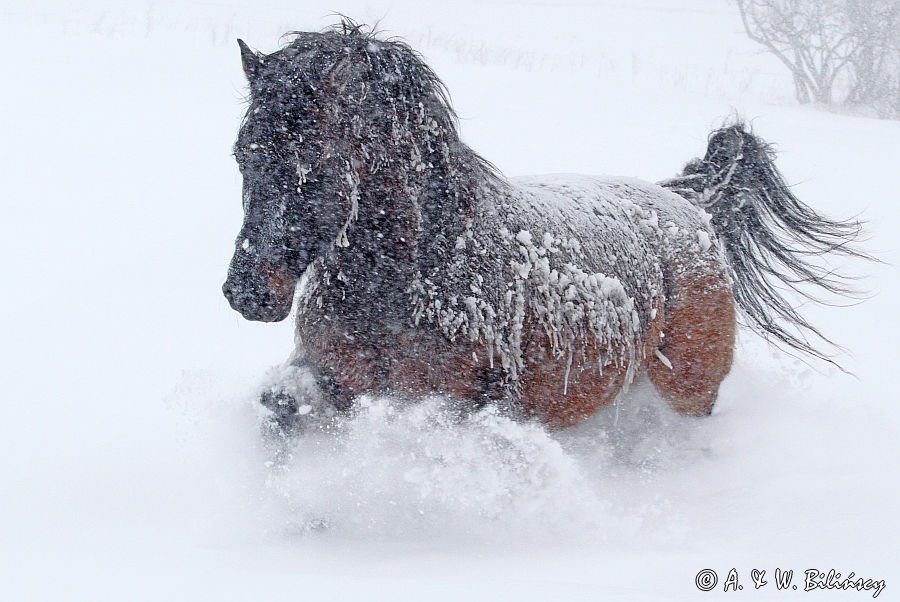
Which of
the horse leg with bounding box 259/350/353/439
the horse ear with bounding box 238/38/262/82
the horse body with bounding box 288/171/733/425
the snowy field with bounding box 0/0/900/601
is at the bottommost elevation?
the snowy field with bounding box 0/0/900/601

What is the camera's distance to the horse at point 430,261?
2410 millimetres

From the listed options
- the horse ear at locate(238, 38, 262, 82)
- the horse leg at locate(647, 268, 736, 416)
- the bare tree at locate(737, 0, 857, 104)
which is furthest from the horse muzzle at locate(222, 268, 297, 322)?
the bare tree at locate(737, 0, 857, 104)

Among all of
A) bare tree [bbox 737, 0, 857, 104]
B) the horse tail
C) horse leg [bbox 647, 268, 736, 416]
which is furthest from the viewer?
bare tree [bbox 737, 0, 857, 104]

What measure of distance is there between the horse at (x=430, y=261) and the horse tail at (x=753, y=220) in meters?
0.51

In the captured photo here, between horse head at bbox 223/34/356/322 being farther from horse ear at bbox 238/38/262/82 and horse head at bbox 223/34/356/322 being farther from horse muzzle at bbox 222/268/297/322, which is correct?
horse ear at bbox 238/38/262/82

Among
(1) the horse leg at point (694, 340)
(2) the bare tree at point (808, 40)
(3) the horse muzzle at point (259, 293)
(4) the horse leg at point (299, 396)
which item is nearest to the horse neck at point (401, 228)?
(3) the horse muzzle at point (259, 293)

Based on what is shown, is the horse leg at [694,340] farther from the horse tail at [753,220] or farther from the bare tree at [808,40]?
the bare tree at [808,40]

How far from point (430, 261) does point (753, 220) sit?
7.06 ft

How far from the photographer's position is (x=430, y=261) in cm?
269

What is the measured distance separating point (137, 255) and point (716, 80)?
15.3 metres

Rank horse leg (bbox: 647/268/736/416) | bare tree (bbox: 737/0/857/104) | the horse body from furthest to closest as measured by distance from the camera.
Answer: bare tree (bbox: 737/0/857/104)
horse leg (bbox: 647/268/736/416)
the horse body

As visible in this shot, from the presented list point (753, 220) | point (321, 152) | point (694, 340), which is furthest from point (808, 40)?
point (321, 152)

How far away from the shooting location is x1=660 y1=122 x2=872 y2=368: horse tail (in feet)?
13.7

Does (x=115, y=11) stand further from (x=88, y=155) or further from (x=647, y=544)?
(x=647, y=544)
